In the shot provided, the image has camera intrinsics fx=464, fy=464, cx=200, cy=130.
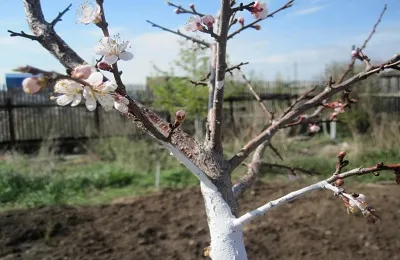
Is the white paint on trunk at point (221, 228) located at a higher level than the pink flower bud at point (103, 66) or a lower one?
lower

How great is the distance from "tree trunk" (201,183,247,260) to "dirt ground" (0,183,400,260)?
2148 millimetres

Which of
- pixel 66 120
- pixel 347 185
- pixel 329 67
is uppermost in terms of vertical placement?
pixel 329 67

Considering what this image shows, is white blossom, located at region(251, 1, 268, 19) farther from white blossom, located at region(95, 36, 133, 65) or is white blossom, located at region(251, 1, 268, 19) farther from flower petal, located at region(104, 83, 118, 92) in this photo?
flower petal, located at region(104, 83, 118, 92)

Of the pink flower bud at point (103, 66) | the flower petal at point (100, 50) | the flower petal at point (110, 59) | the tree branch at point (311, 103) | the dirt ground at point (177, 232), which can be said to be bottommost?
the dirt ground at point (177, 232)

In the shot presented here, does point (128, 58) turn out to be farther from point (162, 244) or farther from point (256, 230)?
point (256, 230)

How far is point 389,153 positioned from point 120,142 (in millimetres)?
4553

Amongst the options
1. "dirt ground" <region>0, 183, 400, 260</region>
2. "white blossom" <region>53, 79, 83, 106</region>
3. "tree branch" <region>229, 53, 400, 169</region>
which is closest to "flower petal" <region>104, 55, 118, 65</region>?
"white blossom" <region>53, 79, 83, 106</region>

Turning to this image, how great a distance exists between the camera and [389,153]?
7828 millimetres

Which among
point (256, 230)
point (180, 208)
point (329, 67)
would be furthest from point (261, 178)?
point (329, 67)

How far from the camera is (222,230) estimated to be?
40.1 inches

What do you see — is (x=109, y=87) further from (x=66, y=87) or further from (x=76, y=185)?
(x=76, y=185)

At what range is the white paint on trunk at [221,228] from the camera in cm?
101

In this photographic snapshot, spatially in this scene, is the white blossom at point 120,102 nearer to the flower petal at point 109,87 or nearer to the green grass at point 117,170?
the flower petal at point 109,87

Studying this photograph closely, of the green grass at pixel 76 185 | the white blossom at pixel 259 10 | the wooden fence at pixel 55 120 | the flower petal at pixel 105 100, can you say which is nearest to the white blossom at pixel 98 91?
the flower petal at pixel 105 100
